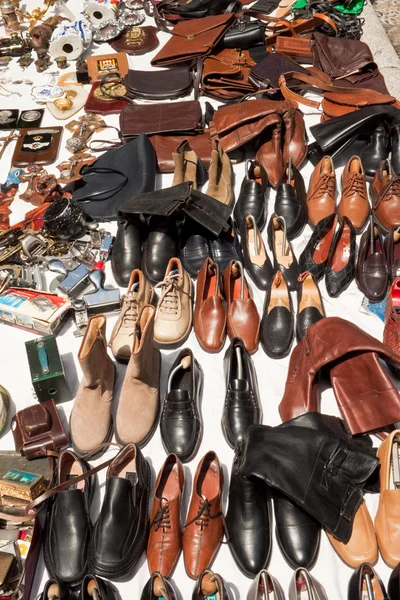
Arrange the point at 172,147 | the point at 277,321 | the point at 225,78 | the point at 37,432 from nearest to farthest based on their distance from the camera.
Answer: the point at 37,432
the point at 277,321
the point at 172,147
the point at 225,78

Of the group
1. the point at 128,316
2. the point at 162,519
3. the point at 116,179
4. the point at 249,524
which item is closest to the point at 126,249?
the point at 128,316

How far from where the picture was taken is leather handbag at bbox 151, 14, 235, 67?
13.7 ft

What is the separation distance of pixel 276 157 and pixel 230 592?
251cm

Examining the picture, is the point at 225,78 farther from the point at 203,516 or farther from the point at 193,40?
the point at 203,516

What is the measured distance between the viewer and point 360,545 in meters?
1.83

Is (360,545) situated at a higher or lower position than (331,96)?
lower

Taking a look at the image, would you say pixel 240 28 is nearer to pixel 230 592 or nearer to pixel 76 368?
pixel 76 368

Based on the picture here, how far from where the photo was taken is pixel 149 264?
2.87m

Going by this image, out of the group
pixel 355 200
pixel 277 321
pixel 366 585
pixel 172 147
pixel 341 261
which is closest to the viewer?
pixel 366 585

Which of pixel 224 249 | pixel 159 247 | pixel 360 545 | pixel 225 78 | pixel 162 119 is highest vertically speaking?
pixel 225 78

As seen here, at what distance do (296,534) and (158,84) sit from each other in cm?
347

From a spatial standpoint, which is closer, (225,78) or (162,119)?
(162,119)

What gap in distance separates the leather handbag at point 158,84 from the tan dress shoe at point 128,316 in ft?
6.61

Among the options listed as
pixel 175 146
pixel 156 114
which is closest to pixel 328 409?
pixel 175 146
